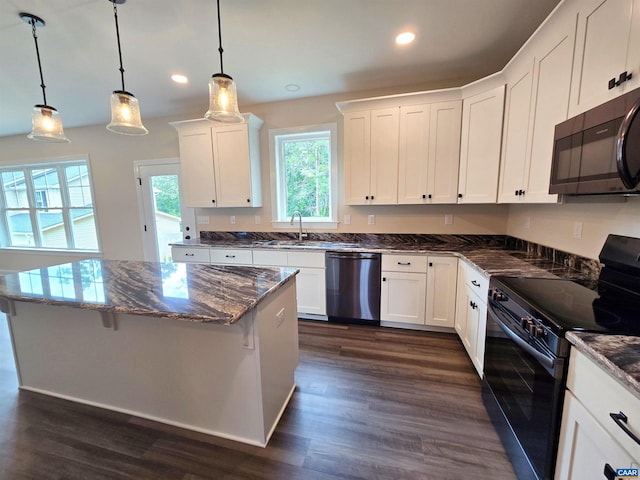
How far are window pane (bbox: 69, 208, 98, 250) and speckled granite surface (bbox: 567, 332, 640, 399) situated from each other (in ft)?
20.1

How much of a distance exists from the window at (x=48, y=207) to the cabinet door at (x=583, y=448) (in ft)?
20.2

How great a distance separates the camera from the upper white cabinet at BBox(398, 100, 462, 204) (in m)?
2.68

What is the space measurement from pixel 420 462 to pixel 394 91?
11.1ft

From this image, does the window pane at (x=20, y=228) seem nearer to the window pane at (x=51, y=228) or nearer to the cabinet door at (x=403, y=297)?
the window pane at (x=51, y=228)

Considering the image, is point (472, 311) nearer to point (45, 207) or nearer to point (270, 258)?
point (270, 258)

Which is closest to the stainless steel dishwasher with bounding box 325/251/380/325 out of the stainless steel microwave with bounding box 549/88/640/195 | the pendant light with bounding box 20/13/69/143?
the stainless steel microwave with bounding box 549/88/640/195

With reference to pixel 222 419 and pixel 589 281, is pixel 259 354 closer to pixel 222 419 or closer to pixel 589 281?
pixel 222 419

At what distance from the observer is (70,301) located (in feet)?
4.50

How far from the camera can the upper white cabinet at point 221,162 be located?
3334 mm

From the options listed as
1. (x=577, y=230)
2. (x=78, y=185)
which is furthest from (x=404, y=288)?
(x=78, y=185)

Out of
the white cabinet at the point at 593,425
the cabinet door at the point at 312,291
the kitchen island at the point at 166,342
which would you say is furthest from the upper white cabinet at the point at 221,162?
the white cabinet at the point at 593,425

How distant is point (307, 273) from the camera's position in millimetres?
3039

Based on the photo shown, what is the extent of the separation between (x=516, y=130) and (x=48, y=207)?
7.20m

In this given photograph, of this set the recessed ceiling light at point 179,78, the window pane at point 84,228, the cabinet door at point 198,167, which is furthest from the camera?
the window pane at point 84,228
